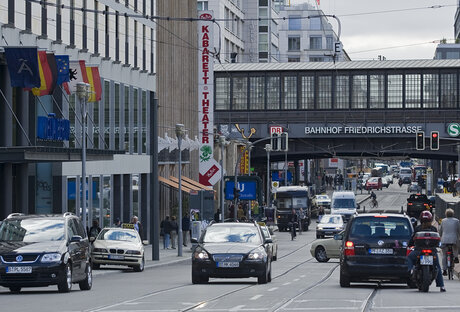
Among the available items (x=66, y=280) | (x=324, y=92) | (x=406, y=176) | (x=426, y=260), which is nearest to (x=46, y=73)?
(x=66, y=280)

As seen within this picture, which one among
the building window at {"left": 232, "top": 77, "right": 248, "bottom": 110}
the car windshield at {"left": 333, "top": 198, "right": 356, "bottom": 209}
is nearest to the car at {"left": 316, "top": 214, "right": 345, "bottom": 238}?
the car windshield at {"left": 333, "top": 198, "right": 356, "bottom": 209}

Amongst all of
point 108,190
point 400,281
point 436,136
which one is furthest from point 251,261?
point 436,136

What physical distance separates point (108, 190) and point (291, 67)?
44503 millimetres

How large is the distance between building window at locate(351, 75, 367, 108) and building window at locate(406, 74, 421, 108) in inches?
133

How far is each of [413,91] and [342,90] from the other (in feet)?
18.5

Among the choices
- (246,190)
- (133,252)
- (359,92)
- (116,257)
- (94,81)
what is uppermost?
(359,92)

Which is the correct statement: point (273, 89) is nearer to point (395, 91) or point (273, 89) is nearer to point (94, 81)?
point (395, 91)

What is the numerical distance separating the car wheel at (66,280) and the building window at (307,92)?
7212 cm

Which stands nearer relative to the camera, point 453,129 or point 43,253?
point 43,253

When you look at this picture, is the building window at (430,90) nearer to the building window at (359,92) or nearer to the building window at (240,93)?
the building window at (359,92)

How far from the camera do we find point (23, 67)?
38.2 meters

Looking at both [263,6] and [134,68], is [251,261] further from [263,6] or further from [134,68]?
[263,6]

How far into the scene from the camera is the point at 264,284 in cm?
2647

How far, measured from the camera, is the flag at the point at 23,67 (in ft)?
124
